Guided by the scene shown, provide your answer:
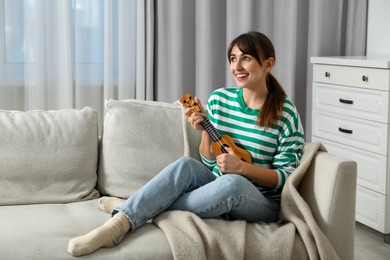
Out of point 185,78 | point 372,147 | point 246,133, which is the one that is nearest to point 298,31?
point 185,78

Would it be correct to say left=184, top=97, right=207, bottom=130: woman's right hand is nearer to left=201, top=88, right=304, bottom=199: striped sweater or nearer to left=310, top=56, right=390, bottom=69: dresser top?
left=201, top=88, right=304, bottom=199: striped sweater

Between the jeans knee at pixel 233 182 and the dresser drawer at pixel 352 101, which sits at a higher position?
the dresser drawer at pixel 352 101

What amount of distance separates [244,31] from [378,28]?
2.54ft

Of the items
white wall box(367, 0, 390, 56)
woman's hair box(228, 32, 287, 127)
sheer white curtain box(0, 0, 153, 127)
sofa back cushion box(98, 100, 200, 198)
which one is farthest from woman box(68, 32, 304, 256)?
white wall box(367, 0, 390, 56)

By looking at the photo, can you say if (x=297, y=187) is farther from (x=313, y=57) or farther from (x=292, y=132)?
(x=313, y=57)

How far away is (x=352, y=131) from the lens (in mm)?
3492

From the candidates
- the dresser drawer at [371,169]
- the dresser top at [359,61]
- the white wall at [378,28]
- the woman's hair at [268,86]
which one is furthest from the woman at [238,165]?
the white wall at [378,28]

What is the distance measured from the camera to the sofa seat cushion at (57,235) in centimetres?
204

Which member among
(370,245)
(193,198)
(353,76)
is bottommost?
(370,245)

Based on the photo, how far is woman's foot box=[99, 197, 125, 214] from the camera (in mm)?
2434

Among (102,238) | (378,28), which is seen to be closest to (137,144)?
(102,238)

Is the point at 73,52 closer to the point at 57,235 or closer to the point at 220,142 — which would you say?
the point at 220,142

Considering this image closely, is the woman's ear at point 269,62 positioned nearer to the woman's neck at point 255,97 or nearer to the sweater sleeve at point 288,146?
the woman's neck at point 255,97

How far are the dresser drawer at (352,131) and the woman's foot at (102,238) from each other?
1.60 m
